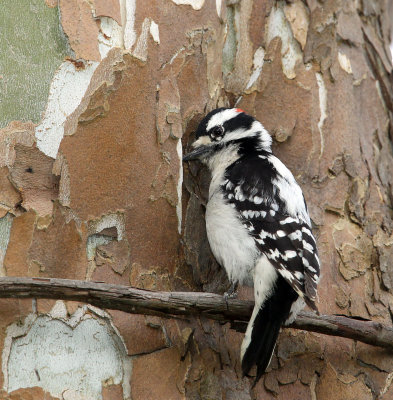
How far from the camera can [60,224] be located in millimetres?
2752

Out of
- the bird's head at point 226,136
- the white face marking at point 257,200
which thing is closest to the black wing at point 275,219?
the white face marking at point 257,200

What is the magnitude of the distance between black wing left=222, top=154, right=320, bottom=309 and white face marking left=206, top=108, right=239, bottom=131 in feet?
0.99

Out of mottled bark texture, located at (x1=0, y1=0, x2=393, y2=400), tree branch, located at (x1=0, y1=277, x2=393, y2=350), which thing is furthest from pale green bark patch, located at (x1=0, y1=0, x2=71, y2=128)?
tree branch, located at (x1=0, y1=277, x2=393, y2=350)

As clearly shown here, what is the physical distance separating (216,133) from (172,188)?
2.43 feet

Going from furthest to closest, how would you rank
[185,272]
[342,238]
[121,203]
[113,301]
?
[342,238] → [185,272] → [121,203] → [113,301]

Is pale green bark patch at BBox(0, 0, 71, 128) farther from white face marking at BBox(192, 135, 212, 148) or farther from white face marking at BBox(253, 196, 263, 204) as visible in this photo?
white face marking at BBox(253, 196, 263, 204)

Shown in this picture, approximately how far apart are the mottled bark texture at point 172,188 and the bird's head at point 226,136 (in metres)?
0.07

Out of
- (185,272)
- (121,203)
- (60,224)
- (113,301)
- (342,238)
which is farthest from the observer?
(342,238)

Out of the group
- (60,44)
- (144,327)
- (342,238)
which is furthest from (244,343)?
(60,44)

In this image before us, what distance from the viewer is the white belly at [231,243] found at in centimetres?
328

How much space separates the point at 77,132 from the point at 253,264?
3.69 ft

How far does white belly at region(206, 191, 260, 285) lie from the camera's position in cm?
328

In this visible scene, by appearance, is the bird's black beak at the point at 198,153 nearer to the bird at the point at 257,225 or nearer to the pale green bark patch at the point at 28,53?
the bird at the point at 257,225

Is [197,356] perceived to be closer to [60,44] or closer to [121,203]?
[121,203]
